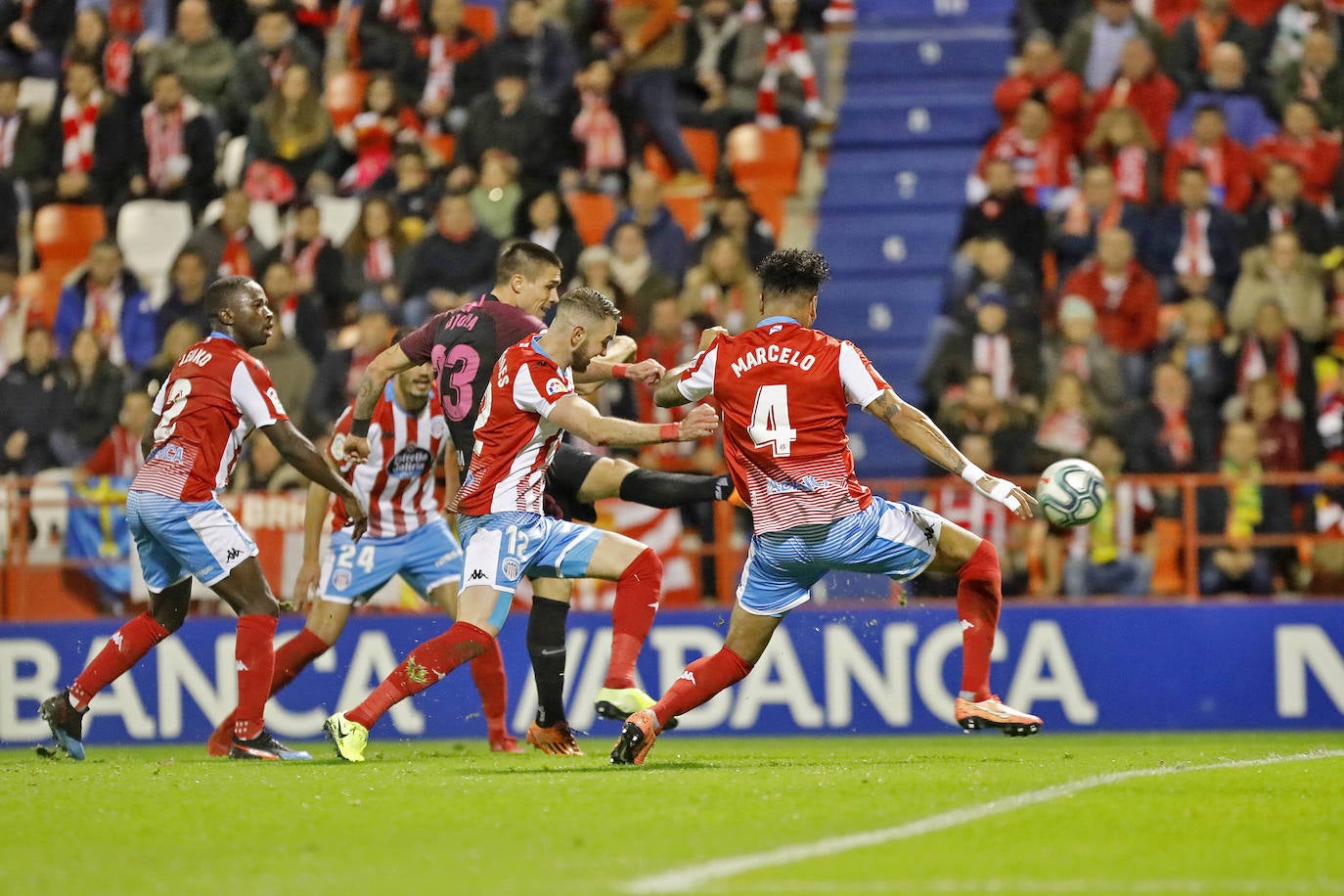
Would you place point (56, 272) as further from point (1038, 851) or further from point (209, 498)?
point (1038, 851)

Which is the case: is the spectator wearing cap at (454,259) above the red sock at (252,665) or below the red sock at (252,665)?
above

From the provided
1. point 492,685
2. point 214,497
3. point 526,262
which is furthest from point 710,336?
point 492,685

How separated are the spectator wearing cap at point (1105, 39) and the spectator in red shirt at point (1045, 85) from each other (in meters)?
0.13

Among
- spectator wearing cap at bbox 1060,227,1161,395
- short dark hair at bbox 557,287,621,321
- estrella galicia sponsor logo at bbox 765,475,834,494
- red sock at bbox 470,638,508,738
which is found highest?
spectator wearing cap at bbox 1060,227,1161,395

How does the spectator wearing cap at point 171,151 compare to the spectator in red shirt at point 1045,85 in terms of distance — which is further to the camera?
the spectator wearing cap at point 171,151

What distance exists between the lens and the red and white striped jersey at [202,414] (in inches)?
372

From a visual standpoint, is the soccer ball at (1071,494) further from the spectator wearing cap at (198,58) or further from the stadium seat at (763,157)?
the spectator wearing cap at (198,58)

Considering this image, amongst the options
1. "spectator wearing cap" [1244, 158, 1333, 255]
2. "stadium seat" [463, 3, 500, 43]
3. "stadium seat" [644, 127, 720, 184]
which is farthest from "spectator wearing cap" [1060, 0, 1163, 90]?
"stadium seat" [463, 3, 500, 43]

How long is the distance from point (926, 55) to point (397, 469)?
34.4 feet

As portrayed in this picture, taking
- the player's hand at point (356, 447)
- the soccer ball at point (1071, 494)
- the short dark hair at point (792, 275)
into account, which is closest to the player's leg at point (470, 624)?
the player's hand at point (356, 447)

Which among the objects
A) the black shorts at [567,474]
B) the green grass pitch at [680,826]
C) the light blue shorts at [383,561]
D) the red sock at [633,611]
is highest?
the black shorts at [567,474]

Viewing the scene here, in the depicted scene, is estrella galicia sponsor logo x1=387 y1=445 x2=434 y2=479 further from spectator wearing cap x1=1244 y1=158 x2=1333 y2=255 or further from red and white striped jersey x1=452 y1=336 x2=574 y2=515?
spectator wearing cap x1=1244 y1=158 x2=1333 y2=255

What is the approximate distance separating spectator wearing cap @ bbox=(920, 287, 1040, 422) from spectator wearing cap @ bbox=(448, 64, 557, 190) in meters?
4.36

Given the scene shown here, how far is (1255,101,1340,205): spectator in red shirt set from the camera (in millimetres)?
16094
